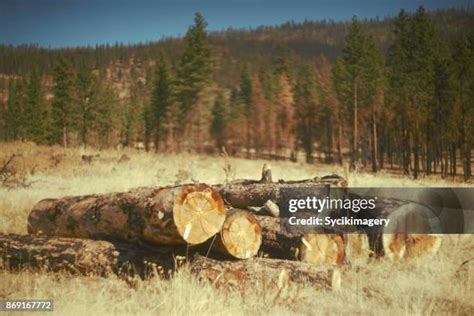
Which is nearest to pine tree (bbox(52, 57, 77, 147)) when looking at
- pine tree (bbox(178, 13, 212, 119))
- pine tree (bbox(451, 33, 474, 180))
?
pine tree (bbox(178, 13, 212, 119))

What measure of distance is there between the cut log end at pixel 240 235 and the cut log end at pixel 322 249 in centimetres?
83

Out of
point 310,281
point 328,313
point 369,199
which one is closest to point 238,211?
point 310,281

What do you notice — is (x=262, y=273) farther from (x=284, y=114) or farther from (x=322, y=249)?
(x=284, y=114)

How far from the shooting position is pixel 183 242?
17.2 ft

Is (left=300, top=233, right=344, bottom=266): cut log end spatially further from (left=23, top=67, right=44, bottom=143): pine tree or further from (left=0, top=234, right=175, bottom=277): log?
(left=23, top=67, right=44, bottom=143): pine tree

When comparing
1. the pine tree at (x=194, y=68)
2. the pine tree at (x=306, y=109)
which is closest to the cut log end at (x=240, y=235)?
the pine tree at (x=194, y=68)

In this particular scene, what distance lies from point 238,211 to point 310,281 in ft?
3.95

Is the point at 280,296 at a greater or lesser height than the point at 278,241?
lesser

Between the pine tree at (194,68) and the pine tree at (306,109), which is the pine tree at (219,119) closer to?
the pine tree at (194,68)

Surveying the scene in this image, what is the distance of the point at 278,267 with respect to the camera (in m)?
5.25

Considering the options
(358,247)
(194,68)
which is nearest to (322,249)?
(358,247)

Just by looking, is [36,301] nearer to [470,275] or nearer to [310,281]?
[310,281]

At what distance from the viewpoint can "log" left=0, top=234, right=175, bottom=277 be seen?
17.9 feet

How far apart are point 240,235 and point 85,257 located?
196 centimetres
